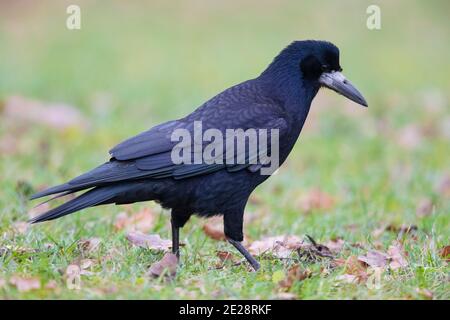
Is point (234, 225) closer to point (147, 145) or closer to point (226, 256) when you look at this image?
point (226, 256)

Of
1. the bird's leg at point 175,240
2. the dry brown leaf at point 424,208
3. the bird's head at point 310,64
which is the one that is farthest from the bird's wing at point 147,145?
the dry brown leaf at point 424,208

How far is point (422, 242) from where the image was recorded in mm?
5012

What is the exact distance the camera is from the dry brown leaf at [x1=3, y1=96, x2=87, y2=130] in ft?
26.9

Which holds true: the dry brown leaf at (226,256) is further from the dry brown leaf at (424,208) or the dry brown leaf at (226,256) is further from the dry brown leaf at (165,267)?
the dry brown leaf at (424,208)

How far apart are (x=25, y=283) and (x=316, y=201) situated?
336 cm

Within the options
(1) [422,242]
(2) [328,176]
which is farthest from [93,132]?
(1) [422,242]

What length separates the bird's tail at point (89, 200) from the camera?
4.21 meters

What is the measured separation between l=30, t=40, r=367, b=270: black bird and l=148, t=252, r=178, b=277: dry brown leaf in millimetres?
411

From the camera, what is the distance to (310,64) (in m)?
5.00

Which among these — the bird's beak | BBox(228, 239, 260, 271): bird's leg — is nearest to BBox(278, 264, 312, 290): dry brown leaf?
BBox(228, 239, 260, 271): bird's leg

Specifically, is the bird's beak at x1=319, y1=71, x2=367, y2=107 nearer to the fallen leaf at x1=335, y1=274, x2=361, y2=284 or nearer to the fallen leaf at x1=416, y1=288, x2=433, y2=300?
the fallen leaf at x1=335, y1=274, x2=361, y2=284

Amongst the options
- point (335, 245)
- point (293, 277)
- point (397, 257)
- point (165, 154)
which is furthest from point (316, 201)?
point (293, 277)

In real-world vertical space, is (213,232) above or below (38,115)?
below
